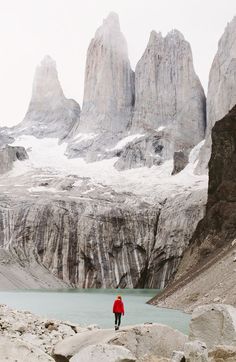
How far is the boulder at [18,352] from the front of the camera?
8.98m

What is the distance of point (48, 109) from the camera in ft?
618

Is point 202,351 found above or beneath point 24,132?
beneath

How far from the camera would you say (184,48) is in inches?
6220

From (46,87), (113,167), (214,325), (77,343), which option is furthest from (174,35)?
(214,325)

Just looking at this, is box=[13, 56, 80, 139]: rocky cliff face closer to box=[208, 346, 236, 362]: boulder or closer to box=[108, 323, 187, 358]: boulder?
box=[108, 323, 187, 358]: boulder

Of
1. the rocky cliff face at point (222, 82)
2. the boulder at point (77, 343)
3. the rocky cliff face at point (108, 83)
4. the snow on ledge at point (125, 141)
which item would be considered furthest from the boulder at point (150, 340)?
the rocky cliff face at point (108, 83)

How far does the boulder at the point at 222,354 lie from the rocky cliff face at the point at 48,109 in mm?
167756

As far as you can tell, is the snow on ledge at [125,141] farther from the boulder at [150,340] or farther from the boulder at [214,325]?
the boulder at [214,325]

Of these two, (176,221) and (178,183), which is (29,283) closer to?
(176,221)

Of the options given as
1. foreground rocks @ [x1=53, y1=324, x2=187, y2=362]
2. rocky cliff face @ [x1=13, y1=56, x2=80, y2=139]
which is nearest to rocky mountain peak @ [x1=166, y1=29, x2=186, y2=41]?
rocky cliff face @ [x1=13, y1=56, x2=80, y2=139]

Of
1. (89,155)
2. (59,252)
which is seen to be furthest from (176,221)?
(89,155)

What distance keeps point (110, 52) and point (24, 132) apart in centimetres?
3572

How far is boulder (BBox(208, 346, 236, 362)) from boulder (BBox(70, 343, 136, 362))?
56.4 inches

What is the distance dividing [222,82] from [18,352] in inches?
4951
